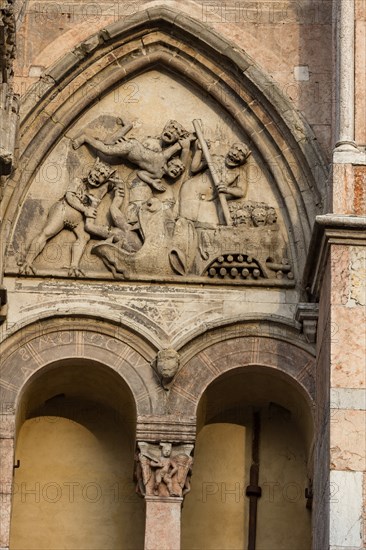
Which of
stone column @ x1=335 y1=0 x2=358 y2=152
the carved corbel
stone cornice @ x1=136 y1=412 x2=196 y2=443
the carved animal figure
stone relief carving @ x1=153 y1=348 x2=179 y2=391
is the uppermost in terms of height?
stone column @ x1=335 y1=0 x2=358 y2=152

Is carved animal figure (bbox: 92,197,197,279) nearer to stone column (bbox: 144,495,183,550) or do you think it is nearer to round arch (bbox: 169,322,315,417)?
round arch (bbox: 169,322,315,417)

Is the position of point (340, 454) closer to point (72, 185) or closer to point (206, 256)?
point (206, 256)

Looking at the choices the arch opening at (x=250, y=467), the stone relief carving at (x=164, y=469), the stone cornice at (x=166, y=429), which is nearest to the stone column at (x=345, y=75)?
the arch opening at (x=250, y=467)

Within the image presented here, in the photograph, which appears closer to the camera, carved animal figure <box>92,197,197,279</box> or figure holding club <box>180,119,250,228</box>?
carved animal figure <box>92,197,197,279</box>

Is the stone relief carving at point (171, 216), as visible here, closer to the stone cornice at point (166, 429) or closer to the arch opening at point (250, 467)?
the arch opening at point (250, 467)

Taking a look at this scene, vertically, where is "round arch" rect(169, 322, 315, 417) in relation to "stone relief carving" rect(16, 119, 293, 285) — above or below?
below

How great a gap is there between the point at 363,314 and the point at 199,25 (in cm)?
372

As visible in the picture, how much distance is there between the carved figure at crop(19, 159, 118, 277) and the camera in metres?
17.9

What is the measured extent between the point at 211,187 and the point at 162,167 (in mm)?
470

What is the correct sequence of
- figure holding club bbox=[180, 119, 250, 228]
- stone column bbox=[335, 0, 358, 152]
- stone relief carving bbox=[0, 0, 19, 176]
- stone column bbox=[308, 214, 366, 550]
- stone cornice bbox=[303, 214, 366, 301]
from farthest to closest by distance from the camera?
figure holding club bbox=[180, 119, 250, 228] < stone column bbox=[335, 0, 358, 152] < stone relief carving bbox=[0, 0, 19, 176] < stone cornice bbox=[303, 214, 366, 301] < stone column bbox=[308, 214, 366, 550]

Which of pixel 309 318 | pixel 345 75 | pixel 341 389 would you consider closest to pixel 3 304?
pixel 309 318

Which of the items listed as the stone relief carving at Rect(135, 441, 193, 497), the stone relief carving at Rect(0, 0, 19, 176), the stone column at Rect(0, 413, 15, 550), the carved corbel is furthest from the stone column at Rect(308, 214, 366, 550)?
the stone relief carving at Rect(0, 0, 19, 176)

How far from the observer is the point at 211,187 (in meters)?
18.3

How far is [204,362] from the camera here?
17.6m
